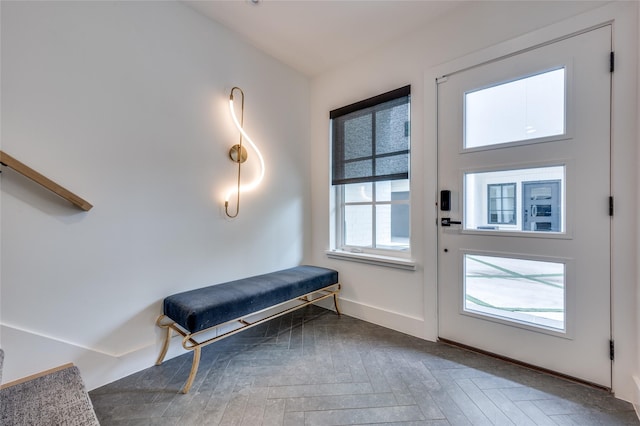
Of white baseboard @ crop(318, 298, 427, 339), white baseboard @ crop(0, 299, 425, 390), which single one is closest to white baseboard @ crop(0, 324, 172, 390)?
white baseboard @ crop(0, 299, 425, 390)

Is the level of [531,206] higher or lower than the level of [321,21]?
lower

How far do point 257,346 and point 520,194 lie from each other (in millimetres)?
2368

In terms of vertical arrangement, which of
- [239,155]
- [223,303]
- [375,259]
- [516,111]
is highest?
[516,111]

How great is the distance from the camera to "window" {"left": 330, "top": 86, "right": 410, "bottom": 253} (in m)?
2.46

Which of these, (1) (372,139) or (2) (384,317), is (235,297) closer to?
(2) (384,317)

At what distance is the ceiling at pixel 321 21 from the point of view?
204cm

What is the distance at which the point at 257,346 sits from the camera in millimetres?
2127

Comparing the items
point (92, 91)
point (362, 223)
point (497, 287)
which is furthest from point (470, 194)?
point (92, 91)

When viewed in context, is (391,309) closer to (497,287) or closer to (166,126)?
(497,287)

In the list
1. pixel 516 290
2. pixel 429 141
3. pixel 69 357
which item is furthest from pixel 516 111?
pixel 69 357

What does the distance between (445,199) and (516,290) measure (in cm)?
84

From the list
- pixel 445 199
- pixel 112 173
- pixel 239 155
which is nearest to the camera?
pixel 112 173

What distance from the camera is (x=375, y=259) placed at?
2.56m

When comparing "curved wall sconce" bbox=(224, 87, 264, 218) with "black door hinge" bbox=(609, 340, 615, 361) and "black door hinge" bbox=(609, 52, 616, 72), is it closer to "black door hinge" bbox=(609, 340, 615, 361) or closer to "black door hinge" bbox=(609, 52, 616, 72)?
"black door hinge" bbox=(609, 52, 616, 72)
